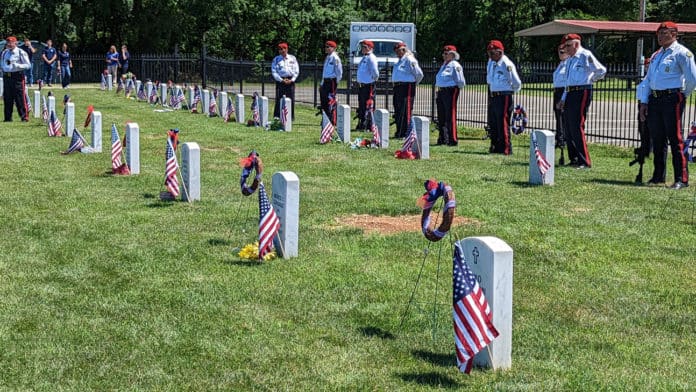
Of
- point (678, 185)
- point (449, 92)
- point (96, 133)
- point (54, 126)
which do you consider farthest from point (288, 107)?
point (678, 185)

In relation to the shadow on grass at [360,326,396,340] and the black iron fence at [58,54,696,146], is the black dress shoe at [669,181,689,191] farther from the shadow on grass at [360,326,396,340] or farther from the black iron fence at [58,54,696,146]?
the shadow on grass at [360,326,396,340]

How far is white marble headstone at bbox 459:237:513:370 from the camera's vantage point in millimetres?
5730

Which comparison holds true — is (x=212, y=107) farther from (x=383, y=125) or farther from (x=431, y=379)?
(x=431, y=379)

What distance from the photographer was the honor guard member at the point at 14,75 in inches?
973

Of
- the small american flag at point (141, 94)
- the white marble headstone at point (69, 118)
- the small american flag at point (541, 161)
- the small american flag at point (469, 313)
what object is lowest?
the small american flag at point (469, 313)

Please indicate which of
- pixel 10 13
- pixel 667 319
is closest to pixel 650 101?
pixel 667 319

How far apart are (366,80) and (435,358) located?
53.7ft

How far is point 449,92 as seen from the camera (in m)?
19.2

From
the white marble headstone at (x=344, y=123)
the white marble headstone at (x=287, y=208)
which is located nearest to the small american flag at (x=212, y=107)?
the white marble headstone at (x=344, y=123)

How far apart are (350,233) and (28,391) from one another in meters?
5.04

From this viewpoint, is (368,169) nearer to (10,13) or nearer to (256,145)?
(256,145)

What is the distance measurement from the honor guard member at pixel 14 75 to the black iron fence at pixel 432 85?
27.1 feet

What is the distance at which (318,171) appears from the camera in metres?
15.4

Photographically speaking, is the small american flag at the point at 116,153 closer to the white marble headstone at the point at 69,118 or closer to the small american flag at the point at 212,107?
the white marble headstone at the point at 69,118
